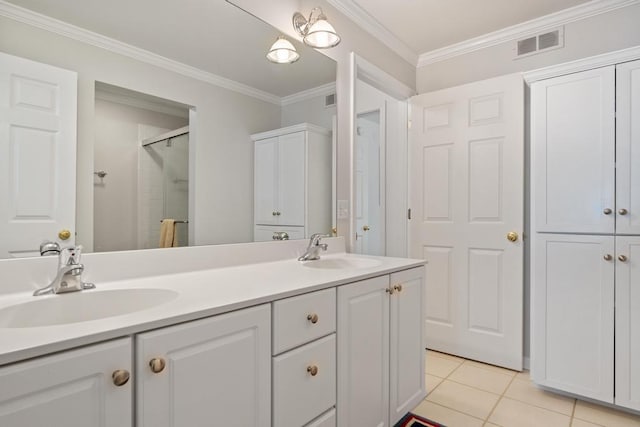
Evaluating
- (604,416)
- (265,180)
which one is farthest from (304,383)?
(604,416)

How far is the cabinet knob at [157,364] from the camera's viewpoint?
793 millimetres

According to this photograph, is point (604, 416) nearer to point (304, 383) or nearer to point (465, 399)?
point (465, 399)

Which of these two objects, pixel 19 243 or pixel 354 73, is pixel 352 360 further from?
pixel 354 73

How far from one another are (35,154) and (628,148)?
264 cm

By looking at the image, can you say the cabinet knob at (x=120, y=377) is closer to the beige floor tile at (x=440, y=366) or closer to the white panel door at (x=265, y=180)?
the white panel door at (x=265, y=180)

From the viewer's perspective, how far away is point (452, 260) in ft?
8.64

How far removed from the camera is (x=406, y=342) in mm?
1744

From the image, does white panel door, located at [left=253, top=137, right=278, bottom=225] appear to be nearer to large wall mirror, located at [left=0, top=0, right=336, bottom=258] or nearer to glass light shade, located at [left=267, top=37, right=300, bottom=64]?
large wall mirror, located at [left=0, top=0, right=336, bottom=258]

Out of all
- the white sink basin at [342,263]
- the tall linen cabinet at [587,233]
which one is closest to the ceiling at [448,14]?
the tall linen cabinet at [587,233]

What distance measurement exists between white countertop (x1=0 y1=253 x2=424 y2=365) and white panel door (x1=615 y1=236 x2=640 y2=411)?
1093 millimetres

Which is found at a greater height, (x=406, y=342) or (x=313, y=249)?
(x=313, y=249)

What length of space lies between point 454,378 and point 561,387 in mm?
584

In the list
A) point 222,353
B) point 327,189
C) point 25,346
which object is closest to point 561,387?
point 327,189

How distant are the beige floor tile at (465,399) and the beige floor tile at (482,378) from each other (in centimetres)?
7
